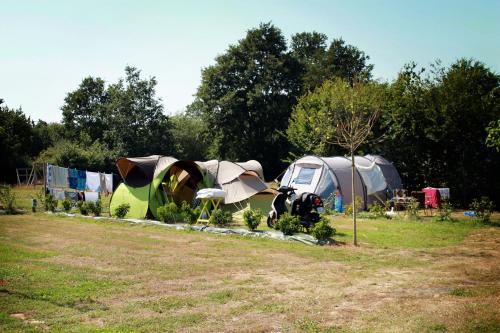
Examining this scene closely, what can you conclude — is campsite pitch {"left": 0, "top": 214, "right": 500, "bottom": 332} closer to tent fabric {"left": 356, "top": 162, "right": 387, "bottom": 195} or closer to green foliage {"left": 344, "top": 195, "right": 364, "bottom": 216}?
green foliage {"left": 344, "top": 195, "right": 364, "bottom": 216}

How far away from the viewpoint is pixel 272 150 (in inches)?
1751

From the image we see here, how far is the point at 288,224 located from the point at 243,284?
208 inches

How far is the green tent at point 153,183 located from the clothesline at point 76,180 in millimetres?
5488

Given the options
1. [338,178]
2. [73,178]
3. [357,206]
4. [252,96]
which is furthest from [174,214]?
[252,96]

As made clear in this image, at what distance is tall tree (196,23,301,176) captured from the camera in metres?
42.5

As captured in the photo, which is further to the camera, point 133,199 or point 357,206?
point 357,206

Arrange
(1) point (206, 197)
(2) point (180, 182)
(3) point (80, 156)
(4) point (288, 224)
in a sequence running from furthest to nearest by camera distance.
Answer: (3) point (80, 156) < (2) point (180, 182) < (1) point (206, 197) < (4) point (288, 224)

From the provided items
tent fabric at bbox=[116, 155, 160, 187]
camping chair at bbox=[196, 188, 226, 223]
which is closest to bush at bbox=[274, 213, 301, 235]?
camping chair at bbox=[196, 188, 226, 223]

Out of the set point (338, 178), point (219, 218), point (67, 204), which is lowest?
point (219, 218)

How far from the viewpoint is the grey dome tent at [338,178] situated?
20.8 metres

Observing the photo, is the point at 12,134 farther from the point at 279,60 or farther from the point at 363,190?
the point at 363,190

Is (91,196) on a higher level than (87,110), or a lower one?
lower

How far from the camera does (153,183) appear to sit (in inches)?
677

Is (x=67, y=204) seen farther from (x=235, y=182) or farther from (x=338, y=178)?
(x=338, y=178)
